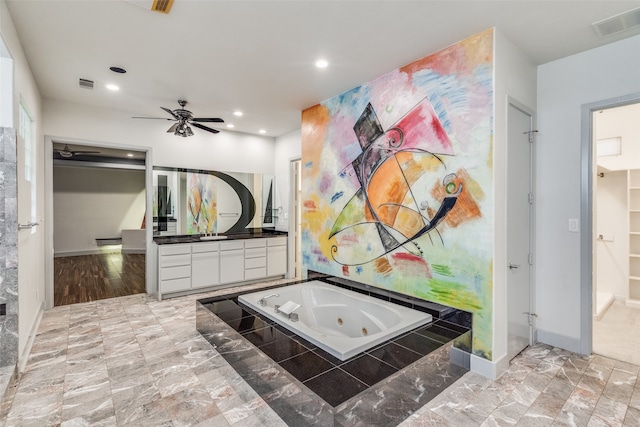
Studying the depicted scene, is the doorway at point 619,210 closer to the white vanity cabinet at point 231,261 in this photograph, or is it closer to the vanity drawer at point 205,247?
the white vanity cabinet at point 231,261

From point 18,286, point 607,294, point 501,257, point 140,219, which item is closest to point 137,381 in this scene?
point 18,286

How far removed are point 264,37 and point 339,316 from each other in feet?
8.40

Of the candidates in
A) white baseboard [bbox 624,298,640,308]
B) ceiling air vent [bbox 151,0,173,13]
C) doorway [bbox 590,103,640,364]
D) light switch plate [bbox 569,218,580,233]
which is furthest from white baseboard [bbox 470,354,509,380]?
ceiling air vent [bbox 151,0,173,13]

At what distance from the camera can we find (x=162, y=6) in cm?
209

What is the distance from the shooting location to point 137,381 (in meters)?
2.30

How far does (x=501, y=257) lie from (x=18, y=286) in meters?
3.70

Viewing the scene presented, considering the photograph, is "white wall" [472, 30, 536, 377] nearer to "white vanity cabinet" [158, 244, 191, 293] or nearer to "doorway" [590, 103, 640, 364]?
"doorway" [590, 103, 640, 364]

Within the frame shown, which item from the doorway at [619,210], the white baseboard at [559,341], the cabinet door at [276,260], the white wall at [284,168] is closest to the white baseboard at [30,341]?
the cabinet door at [276,260]

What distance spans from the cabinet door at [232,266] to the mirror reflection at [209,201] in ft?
2.14

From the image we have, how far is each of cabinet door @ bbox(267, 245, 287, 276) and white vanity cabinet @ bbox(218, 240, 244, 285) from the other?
1.61 feet

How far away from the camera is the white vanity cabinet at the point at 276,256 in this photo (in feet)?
17.4

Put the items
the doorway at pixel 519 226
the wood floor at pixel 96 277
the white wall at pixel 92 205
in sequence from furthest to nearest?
the white wall at pixel 92 205, the wood floor at pixel 96 277, the doorway at pixel 519 226

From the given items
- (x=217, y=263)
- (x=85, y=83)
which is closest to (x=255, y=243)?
(x=217, y=263)

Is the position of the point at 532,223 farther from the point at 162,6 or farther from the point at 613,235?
the point at 162,6
